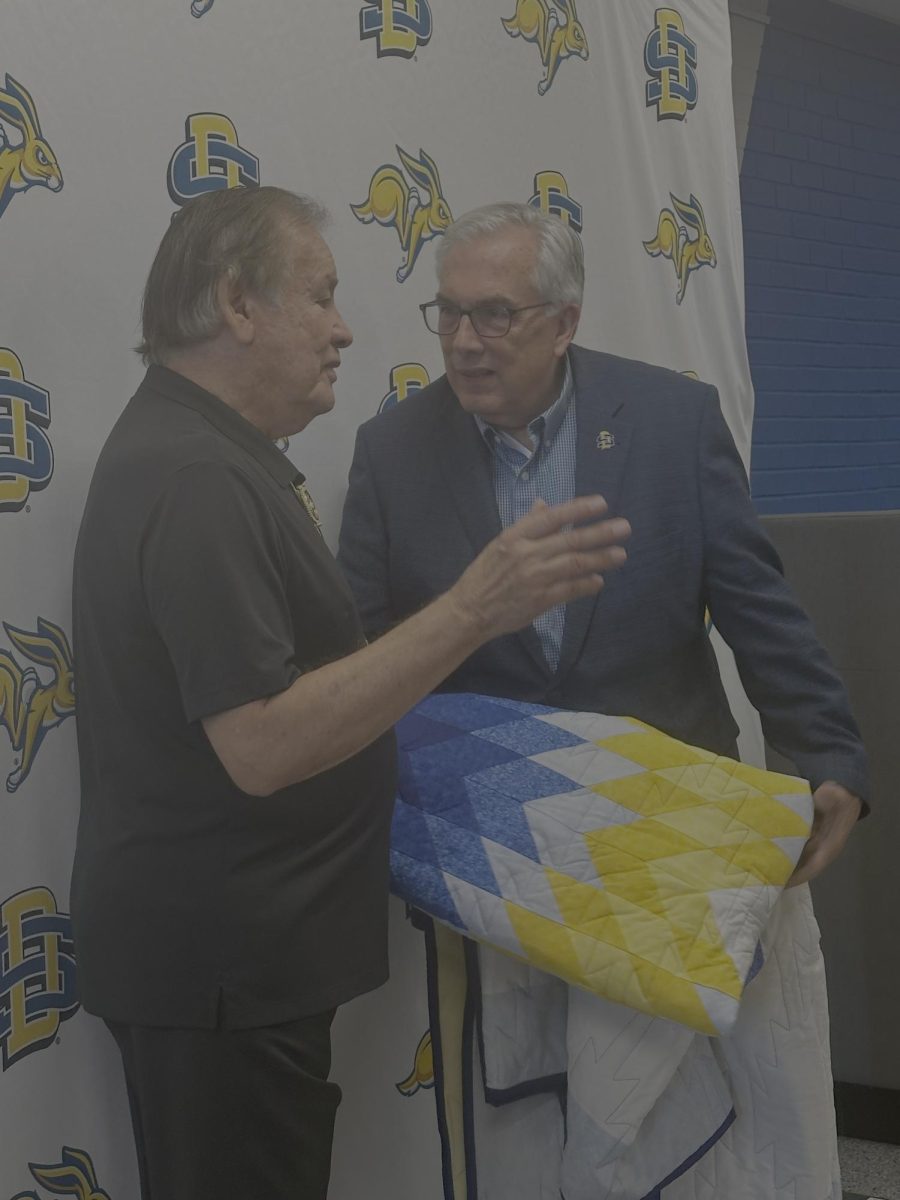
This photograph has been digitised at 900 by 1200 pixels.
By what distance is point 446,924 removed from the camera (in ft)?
5.17

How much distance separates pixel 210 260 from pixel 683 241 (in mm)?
1426

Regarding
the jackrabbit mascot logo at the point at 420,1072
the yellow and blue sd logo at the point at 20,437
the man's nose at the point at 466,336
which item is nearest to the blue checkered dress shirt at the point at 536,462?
the man's nose at the point at 466,336

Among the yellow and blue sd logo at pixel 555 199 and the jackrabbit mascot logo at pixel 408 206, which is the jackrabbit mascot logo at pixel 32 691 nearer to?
the jackrabbit mascot logo at pixel 408 206

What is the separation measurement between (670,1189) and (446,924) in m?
0.53

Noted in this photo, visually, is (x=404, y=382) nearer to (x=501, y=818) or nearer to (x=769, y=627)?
(x=769, y=627)

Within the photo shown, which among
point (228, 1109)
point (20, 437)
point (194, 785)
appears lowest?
point (228, 1109)

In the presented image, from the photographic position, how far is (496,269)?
6.13 feet

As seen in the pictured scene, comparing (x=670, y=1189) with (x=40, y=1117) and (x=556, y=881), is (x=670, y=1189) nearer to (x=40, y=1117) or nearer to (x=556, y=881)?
(x=556, y=881)

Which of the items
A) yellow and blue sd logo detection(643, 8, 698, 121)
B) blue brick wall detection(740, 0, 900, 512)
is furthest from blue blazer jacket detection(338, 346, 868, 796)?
blue brick wall detection(740, 0, 900, 512)

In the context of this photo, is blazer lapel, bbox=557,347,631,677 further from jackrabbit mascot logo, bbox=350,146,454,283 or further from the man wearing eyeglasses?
jackrabbit mascot logo, bbox=350,146,454,283

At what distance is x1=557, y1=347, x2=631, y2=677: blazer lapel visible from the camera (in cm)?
180

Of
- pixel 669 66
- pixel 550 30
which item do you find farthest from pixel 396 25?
pixel 669 66

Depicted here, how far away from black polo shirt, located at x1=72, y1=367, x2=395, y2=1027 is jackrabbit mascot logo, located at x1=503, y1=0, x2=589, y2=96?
1.22 metres

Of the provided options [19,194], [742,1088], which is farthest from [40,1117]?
[19,194]
